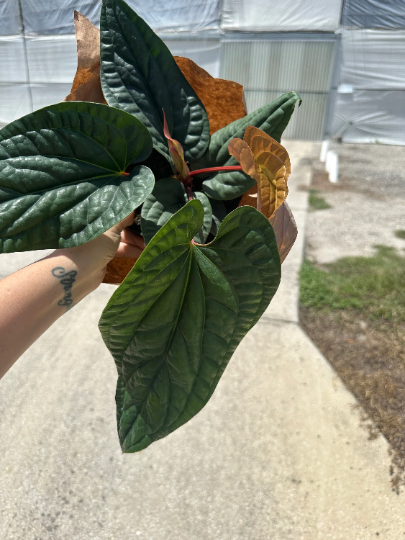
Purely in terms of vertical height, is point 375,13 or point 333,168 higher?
point 375,13

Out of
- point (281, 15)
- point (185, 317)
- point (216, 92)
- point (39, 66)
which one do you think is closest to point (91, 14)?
point (39, 66)

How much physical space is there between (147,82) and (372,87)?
7.23 meters

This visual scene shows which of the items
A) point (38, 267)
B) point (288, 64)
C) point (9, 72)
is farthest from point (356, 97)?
point (38, 267)

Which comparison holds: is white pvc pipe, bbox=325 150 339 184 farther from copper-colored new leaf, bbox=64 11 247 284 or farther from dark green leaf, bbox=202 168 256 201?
dark green leaf, bbox=202 168 256 201

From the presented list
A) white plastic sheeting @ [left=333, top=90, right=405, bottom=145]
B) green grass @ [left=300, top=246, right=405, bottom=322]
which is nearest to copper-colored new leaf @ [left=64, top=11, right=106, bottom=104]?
green grass @ [left=300, top=246, right=405, bottom=322]

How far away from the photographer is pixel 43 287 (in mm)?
806

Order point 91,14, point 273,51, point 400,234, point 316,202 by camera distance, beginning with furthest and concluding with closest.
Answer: point 273,51 < point 91,14 < point 316,202 < point 400,234

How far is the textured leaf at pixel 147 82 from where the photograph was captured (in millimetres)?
649

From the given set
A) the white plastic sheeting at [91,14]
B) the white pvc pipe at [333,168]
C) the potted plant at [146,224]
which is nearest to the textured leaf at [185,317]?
the potted plant at [146,224]

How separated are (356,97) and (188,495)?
275 inches

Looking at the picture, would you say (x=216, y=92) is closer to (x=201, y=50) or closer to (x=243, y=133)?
(x=243, y=133)

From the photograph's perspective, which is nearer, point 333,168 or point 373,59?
point 333,168

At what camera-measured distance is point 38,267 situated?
811 millimetres

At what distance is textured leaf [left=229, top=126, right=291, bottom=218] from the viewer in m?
0.55
